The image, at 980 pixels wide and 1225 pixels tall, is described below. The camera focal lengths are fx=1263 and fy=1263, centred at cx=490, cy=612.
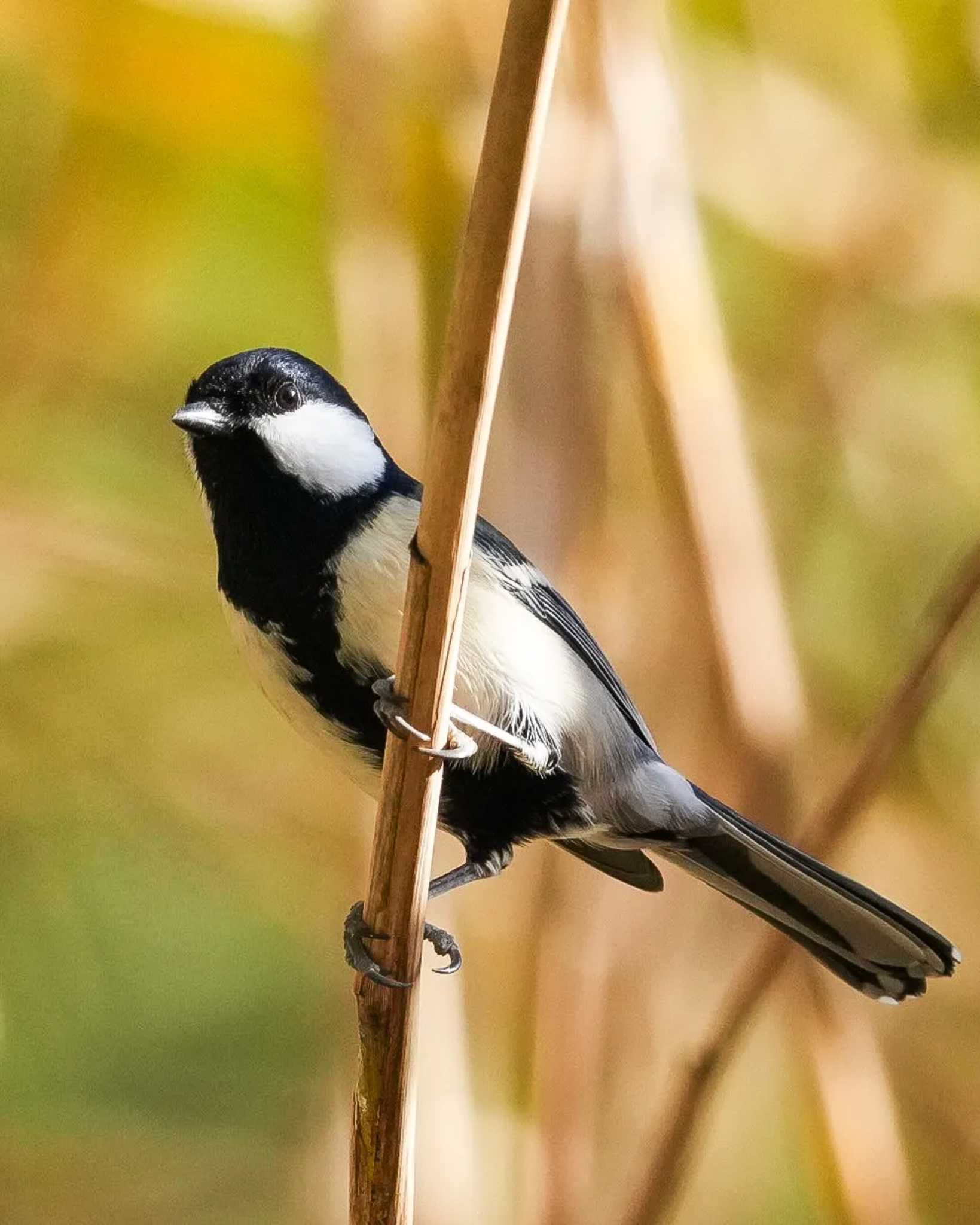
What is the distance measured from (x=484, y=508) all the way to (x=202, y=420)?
1.52ft

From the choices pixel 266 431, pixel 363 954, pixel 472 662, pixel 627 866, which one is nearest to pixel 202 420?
pixel 266 431

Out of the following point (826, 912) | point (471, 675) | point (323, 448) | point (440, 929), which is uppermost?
point (323, 448)

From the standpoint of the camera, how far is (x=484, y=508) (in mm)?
1344

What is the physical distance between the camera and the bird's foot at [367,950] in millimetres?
765

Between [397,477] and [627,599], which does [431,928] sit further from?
[627,599]

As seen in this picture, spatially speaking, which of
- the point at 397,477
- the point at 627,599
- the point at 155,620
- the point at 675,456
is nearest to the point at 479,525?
the point at 397,477

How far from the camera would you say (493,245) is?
1.82 feet

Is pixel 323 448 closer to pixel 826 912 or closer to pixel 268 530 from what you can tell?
pixel 268 530

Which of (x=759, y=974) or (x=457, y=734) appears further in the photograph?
(x=759, y=974)

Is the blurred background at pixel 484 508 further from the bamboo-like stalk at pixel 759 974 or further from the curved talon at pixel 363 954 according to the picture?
the curved talon at pixel 363 954

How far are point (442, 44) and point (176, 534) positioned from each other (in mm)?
628

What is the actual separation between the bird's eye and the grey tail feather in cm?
45

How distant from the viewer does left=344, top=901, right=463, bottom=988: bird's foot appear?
76 centimetres

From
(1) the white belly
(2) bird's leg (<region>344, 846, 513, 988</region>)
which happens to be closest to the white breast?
(1) the white belly
